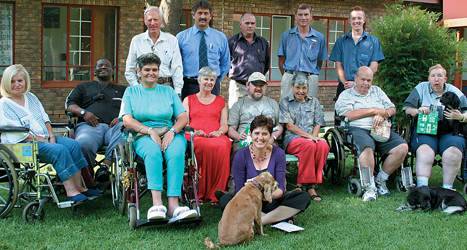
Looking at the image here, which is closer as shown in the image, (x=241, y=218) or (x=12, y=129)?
(x=241, y=218)

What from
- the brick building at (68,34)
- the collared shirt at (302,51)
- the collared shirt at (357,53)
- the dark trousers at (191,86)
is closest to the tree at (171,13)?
the dark trousers at (191,86)

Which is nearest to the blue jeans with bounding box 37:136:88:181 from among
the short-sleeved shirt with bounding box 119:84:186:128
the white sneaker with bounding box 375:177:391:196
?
the short-sleeved shirt with bounding box 119:84:186:128

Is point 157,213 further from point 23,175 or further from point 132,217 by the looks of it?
point 23,175

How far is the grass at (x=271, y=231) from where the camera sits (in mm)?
3453

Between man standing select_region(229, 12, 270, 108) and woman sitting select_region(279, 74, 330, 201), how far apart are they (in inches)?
31.8

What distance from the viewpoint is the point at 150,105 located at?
422 centimetres

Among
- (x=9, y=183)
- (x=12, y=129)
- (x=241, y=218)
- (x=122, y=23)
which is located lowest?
(x=241, y=218)

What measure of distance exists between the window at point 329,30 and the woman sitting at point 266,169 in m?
8.34

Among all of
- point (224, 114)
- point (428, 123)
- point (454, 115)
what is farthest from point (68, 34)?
point (454, 115)

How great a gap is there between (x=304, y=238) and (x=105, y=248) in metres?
1.51

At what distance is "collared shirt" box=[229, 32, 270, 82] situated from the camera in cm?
577

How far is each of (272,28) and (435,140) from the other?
6892 millimetres

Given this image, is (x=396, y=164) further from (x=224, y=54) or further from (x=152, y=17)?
(x=152, y=17)

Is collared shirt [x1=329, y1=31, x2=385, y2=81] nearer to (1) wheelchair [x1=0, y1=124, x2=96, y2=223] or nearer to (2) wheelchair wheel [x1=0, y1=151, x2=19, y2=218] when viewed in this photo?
(1) wheelchair [x1=0, y1=124, x2=96, y2=223]
